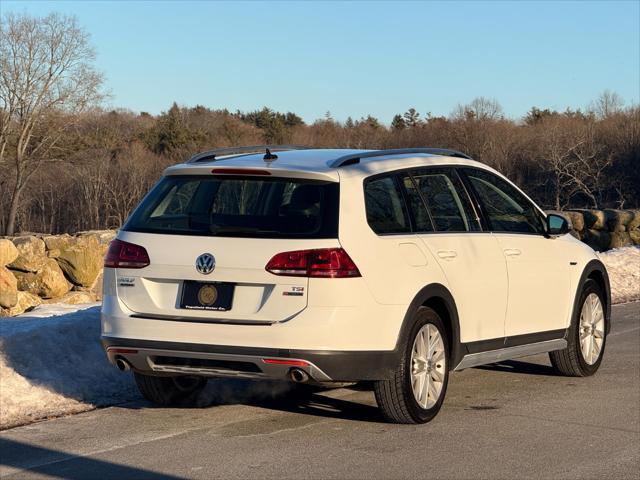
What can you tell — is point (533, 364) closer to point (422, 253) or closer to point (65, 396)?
point (422, 253)

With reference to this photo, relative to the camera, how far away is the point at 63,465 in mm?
6332

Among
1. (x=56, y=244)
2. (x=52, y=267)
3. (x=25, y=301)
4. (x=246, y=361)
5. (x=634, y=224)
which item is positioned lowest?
(x=25, y=301)

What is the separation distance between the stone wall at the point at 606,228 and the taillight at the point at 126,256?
17269 millimetres

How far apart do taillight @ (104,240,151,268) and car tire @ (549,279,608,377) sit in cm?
395

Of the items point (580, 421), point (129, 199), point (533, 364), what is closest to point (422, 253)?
point (580, 421)

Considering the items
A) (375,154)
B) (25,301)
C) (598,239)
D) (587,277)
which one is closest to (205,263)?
(375,154)

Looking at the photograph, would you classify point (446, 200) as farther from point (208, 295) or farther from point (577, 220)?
point (577, 220)

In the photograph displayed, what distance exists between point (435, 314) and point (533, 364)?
120 inches

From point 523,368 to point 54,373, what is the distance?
419cm

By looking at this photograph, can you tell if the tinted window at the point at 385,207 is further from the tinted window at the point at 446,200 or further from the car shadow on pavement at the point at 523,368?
the car shadow on pavement at the point at 523,368

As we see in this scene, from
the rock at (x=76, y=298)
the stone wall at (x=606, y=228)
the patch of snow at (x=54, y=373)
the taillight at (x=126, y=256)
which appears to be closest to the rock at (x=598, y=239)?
the stone wall at (x=606, y=228)

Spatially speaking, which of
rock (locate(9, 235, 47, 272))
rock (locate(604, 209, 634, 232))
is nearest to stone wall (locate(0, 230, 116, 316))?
rock (locate(9, 235, 47, 272))

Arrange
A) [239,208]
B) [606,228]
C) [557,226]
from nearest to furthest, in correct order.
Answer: [239,208] → [557,226] → [606,228]

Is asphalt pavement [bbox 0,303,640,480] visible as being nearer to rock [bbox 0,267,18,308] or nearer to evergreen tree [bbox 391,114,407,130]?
Answer: rock [bbox 0,267,18,308]
